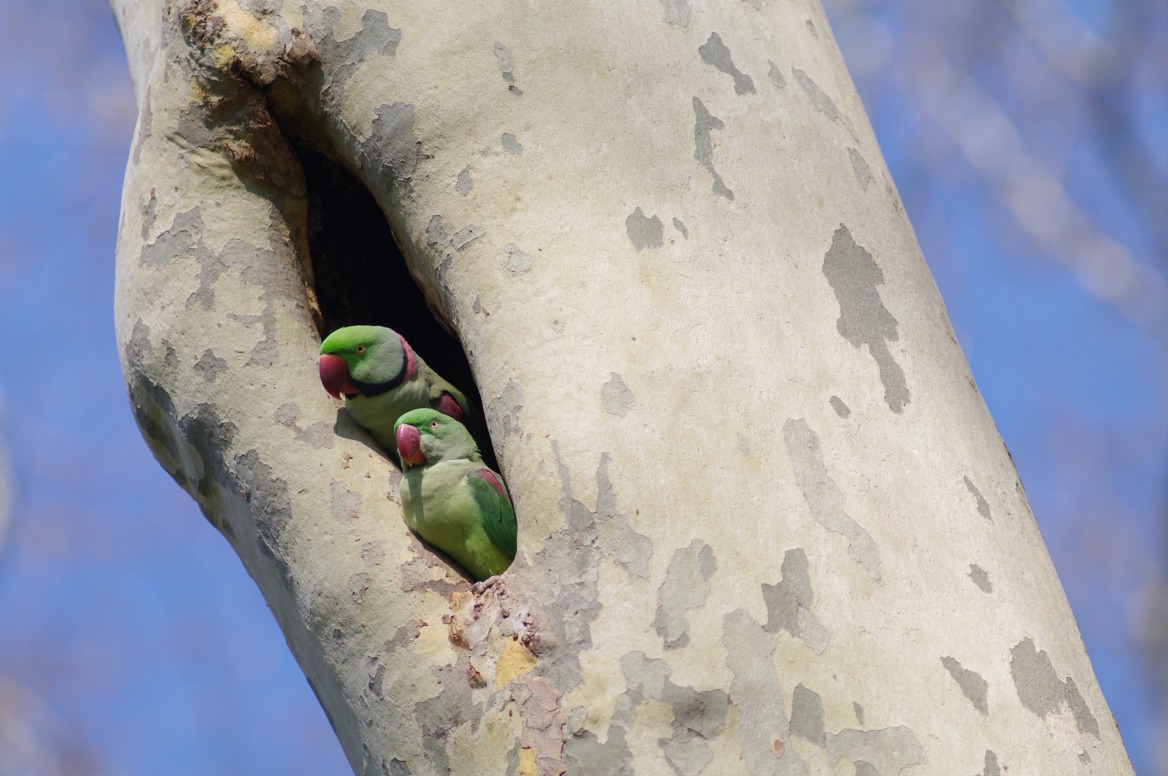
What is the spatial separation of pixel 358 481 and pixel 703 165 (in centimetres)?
86

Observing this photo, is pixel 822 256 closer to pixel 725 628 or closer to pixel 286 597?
pixel 725 628

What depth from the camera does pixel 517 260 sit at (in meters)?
1.90

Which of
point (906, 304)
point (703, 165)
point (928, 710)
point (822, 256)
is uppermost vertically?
point (703, 165)

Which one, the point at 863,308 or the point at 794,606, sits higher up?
the point at 863,308

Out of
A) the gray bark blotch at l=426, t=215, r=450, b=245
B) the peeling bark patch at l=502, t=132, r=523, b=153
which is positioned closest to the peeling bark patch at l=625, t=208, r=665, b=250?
the peeling bark patch at l=502, t=132, r=523, b=153

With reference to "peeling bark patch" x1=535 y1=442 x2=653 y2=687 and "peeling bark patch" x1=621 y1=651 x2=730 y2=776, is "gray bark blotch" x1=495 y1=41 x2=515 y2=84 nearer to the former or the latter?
"peeling bark patch" x1=535 y1=442 x2=653 y2=687

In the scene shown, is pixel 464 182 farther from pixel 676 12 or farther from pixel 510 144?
pixel 676 12

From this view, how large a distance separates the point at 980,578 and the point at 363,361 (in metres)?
1.34

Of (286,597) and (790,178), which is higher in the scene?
(790,178)

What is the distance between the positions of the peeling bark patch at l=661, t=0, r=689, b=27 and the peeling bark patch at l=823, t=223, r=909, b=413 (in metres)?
0.51

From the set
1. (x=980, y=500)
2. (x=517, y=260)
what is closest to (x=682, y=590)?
(x=980, y=500)

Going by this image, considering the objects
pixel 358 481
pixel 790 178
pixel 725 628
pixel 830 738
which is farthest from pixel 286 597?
pixel 790 178

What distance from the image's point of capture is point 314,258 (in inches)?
104

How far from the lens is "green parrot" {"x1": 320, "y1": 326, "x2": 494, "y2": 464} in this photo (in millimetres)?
2211
